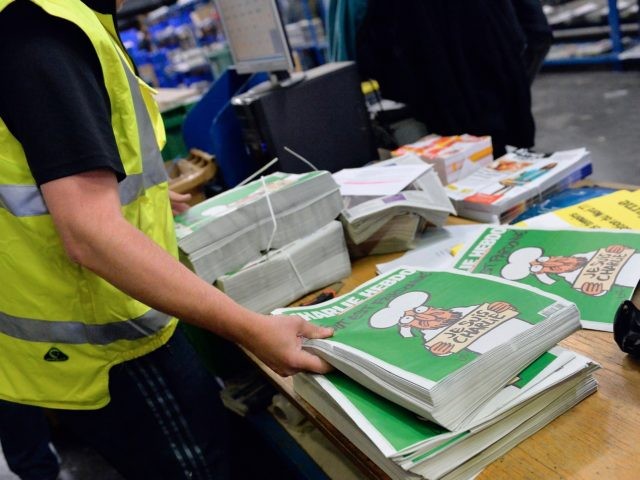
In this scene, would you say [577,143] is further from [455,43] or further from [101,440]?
[101,440]

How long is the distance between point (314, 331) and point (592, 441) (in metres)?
0.37

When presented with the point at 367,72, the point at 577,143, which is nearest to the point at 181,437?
the point at 367,72

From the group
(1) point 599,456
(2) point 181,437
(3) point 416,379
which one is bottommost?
(2) point 181,437

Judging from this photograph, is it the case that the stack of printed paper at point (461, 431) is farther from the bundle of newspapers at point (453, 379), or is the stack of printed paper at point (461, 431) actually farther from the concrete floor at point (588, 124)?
the concrete floor at point (588, 124)

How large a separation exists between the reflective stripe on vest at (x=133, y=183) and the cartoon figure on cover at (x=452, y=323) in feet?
1.36

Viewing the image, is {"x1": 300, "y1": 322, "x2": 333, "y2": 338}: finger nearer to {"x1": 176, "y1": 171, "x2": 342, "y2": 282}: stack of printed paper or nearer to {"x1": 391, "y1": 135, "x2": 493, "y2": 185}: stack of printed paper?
{"x1": 176, "y1": 171, "x2": 342, "y2": 282}: stack of printed paper

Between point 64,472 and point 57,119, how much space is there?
1921 mm

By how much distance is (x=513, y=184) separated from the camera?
4.21 ft

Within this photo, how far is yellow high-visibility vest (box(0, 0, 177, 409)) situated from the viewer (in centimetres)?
77

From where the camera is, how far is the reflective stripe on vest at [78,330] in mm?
900

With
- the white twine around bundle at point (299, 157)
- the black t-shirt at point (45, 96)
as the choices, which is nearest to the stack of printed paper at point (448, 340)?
the black t-shirt at point (45, 96)

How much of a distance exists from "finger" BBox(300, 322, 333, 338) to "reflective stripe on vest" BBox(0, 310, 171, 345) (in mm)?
293

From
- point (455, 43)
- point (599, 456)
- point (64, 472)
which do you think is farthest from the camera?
point (64, 472)

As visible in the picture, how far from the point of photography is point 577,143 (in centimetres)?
375
